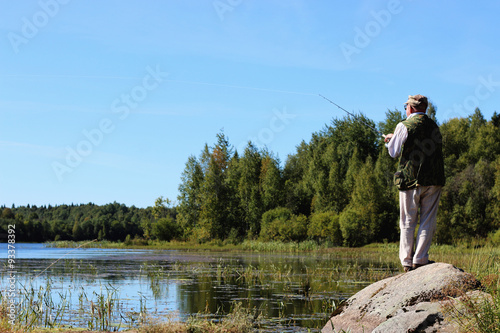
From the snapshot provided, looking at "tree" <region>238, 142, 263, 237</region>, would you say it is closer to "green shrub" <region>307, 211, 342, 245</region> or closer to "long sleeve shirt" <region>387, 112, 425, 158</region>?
"green shrub" <region>307, 211, 342, 245</region>

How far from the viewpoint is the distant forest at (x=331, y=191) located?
4394 centimetres

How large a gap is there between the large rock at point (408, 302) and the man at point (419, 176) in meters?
0.46

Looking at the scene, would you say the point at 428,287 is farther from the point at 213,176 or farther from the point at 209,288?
the point at 213,176

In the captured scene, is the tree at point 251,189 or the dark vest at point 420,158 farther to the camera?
the tree at point 251,189

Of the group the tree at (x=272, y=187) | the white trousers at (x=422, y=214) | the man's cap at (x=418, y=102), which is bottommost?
the white trousers at (x=422, y=214)

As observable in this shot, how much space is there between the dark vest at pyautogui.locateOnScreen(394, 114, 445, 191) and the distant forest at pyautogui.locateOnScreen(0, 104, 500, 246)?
35.2m

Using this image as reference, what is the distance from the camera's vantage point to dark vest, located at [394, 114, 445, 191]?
7.58 m

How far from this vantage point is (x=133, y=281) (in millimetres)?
17000

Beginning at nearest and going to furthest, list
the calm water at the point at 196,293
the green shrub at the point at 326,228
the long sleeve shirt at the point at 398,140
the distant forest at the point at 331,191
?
the long sleeve shirt at the point at 398,140
the calm water at the point at 196,293
the distant forest at the point at 331,191
the green shrub at the point at 326,228

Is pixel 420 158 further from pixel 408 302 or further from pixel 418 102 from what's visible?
pixel 408 302

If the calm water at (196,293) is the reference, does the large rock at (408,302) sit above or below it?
above

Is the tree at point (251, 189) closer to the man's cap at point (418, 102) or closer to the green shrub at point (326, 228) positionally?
the green shrub at point (326, 228)

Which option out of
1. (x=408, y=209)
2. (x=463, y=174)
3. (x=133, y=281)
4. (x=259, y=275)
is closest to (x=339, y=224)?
(x=463, y=174)

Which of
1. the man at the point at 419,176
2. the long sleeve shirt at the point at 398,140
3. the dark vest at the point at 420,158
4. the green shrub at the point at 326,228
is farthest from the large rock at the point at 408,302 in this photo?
the green shrub at the point at 326,228
